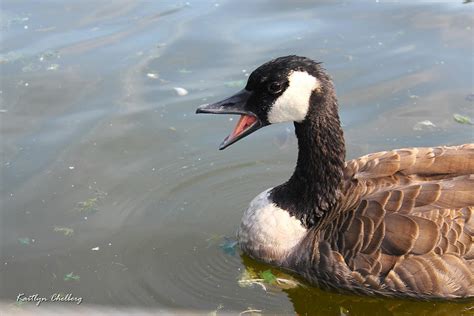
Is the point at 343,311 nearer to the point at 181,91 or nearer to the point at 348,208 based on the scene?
the point at 348,208

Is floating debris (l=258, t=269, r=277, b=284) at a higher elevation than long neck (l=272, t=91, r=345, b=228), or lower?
lower

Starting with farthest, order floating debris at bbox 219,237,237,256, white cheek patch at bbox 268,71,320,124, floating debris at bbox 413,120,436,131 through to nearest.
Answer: floating debris at bbox 413,120,436,131, floating debris at bbox 219,237,237,256, white cheek patch at bbox 268,71,320,124

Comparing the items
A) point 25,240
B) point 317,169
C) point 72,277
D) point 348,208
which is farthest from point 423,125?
point 25,240

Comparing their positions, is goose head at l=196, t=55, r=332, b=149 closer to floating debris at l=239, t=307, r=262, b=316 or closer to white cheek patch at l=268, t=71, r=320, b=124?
white cheek patch at l=268, t=71, r=320, b=124

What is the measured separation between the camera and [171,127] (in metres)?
8.45

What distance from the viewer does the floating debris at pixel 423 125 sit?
8266mm

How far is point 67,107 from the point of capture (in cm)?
882

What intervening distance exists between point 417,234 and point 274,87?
1.64 m

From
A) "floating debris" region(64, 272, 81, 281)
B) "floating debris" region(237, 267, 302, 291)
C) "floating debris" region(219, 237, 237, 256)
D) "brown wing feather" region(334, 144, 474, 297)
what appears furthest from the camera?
"floating debris" region(219, 237, 237, 256)

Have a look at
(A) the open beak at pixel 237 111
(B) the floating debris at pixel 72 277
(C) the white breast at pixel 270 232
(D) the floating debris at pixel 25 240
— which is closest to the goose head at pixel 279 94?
(A) the open beak at pixel 237 111

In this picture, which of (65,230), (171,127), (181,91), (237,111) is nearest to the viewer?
(237,111)
